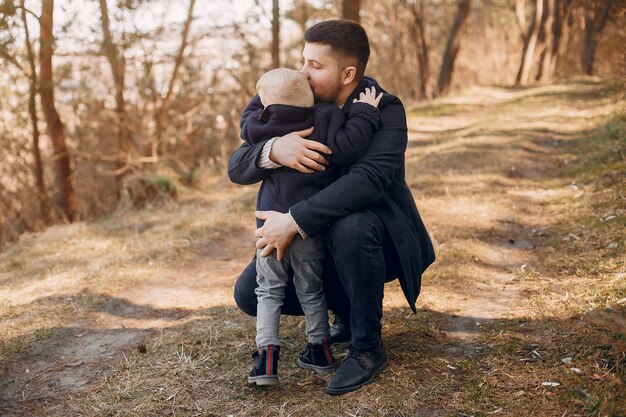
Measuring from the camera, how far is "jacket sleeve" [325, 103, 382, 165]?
242cm

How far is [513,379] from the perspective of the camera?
244cm

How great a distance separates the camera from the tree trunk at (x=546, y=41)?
787 inches

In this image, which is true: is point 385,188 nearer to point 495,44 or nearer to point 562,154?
point 562,154

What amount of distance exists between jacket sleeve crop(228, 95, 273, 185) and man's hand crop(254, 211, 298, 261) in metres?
0.20

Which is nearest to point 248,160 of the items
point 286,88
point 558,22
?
point 286,88

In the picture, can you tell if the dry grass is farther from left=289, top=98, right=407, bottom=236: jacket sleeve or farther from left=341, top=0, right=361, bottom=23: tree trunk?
left=341, top=0, right=361, bottom=23: tree trunk

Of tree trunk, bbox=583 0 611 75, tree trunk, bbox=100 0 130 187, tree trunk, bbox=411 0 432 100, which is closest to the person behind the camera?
tree trunk, bbox=100 0 130 187

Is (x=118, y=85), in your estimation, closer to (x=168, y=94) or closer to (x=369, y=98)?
(x=168, y=94)

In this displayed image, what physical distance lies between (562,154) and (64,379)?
20.9 ft

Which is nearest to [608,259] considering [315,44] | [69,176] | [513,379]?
[513,379]

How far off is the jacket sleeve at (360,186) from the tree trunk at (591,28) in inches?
696

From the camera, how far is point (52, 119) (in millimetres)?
9172

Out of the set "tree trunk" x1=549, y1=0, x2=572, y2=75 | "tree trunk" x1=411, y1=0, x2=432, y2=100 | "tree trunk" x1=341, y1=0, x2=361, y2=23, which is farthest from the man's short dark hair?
"tree trunk" x1=549, y1=0, x2=572, y2=75

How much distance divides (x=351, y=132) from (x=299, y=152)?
8.8 inches
